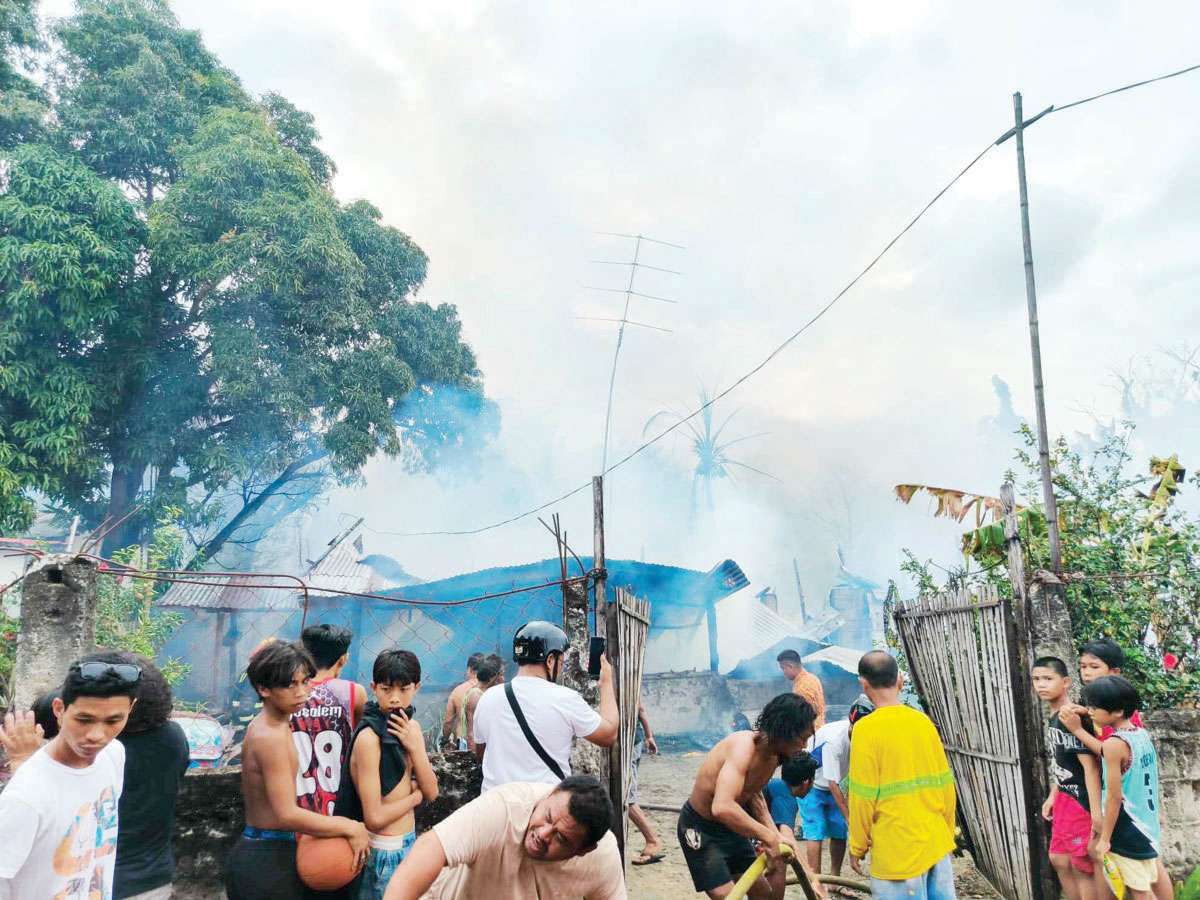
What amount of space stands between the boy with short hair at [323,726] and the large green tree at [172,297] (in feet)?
44.8

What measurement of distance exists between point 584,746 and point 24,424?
14612mm

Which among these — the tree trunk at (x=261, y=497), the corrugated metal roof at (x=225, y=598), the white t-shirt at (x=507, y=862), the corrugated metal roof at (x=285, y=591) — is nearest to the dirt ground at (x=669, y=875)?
the white t-shirt at (x=507, y=862)

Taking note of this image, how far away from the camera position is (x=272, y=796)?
10.2 feet

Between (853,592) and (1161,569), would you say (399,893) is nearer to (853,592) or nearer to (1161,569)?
(1161,569)

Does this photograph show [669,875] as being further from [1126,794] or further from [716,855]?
[1126,794]

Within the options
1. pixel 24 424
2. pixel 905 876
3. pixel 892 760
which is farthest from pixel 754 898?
pixel 24 424

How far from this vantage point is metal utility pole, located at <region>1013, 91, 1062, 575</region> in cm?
626

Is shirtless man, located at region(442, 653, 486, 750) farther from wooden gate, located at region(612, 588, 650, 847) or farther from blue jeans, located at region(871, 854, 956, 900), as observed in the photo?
blue jeans, located at region(871, 854, 956, 900)

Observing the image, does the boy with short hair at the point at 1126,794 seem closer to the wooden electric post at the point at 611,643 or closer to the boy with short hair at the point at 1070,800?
the boy with short hair at the point at 1070,800

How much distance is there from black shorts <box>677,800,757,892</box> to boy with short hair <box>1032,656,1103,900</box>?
193 cm

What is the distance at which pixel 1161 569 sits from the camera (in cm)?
667

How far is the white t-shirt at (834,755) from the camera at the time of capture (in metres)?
5.98

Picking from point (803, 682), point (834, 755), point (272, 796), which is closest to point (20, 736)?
point (272, 796)

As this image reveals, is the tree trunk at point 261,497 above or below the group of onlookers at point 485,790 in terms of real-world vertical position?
above
